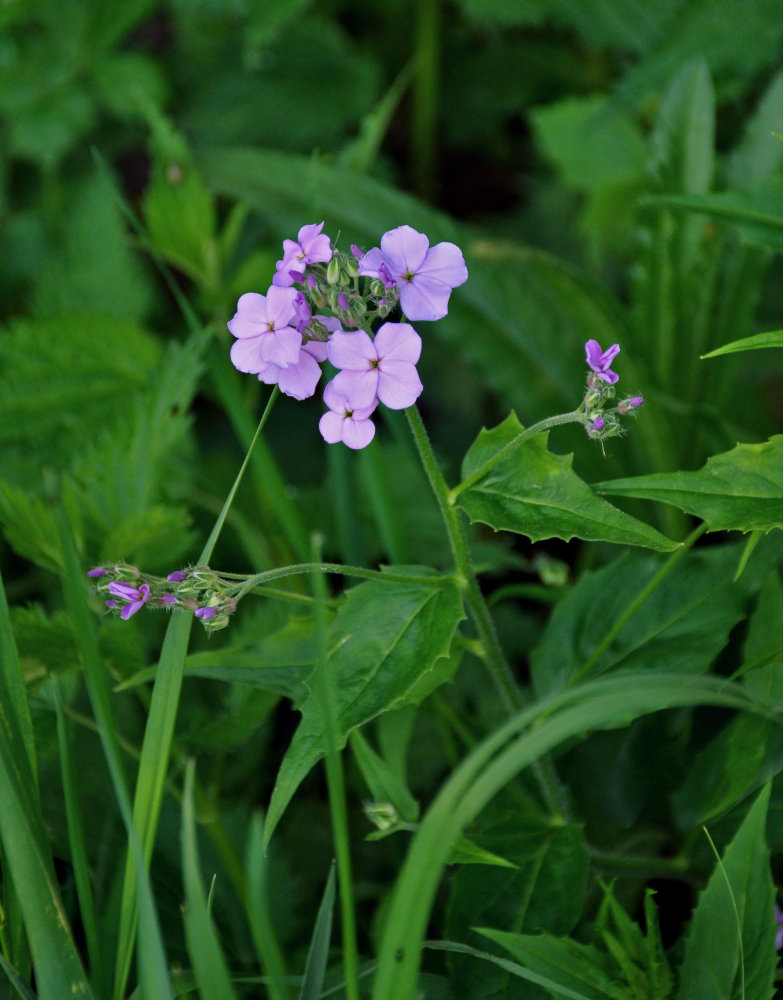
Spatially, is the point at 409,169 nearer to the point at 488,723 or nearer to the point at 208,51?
the point at 208,51

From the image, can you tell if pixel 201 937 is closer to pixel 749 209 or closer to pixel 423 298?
pixel 423 298

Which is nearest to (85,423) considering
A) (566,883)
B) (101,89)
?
(101,89)


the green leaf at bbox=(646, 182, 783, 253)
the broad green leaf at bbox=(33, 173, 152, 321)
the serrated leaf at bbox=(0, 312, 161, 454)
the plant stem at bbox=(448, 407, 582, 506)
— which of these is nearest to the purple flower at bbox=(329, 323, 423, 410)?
the plant stem at bbox=(448, 407, 582, 506)

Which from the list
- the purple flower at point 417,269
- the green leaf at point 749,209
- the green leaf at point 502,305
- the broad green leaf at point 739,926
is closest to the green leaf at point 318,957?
the broad green leaf at point 739,926

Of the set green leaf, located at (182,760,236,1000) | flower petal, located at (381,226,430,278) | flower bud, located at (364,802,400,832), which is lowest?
flower bud, located at (364,802,400,832)

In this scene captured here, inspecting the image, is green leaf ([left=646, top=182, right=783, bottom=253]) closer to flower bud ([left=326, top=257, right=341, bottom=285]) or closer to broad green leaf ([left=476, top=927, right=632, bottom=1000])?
flower bud ([left=326, top=257, right=341, bottom=285])

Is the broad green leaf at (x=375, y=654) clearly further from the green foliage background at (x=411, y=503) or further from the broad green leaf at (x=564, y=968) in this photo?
the broad green leaf at (x=564, y=968)

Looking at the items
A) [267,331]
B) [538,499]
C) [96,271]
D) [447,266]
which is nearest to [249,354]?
[267,331]
